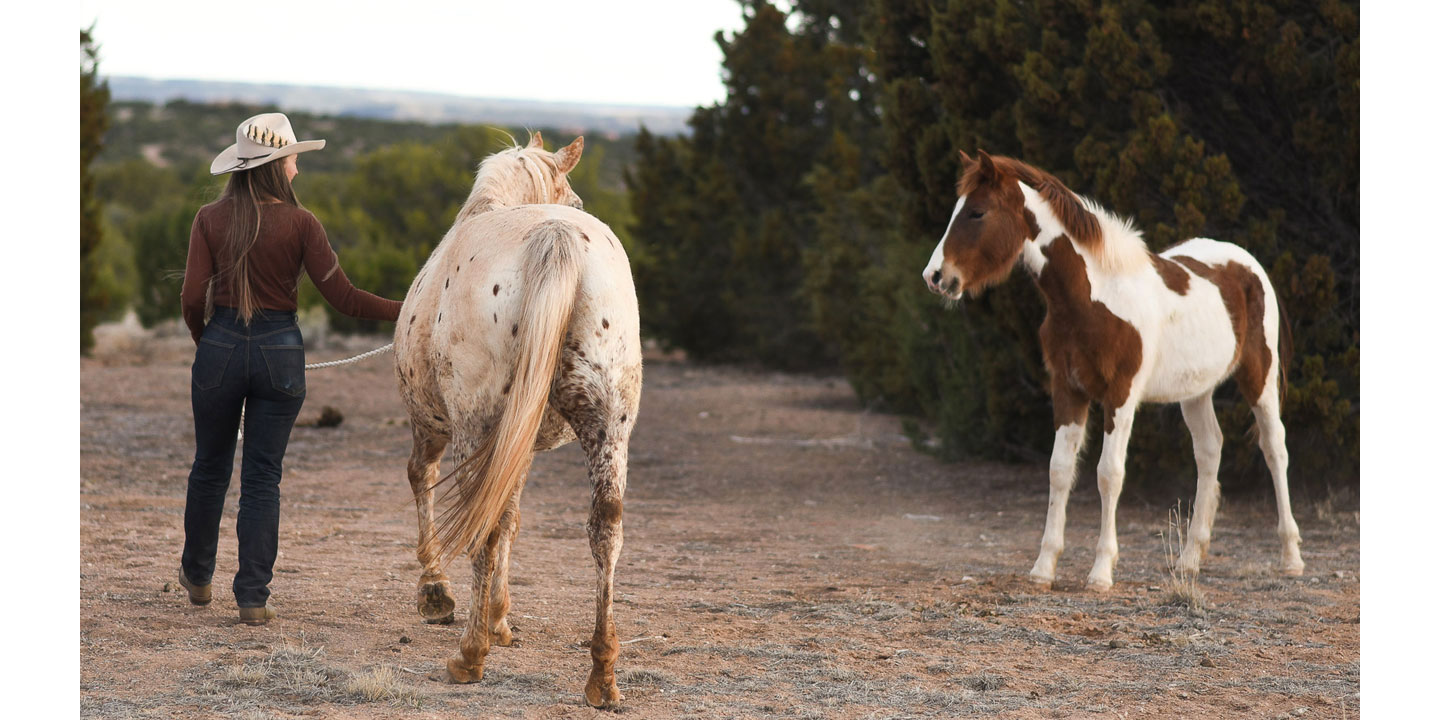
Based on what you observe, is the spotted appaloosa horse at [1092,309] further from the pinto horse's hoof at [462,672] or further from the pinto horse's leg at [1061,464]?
the pinto horse's hoof at [462,672]

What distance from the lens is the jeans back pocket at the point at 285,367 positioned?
188 inches

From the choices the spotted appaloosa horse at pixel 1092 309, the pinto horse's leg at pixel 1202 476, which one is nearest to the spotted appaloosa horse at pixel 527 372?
the spotted appaloosa horse at pixel 1092 309

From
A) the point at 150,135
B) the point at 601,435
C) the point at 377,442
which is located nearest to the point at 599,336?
the point at 601,435

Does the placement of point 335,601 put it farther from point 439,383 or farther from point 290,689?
point 439,383

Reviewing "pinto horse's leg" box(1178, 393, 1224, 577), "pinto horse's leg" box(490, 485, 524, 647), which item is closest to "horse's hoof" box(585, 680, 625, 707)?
"pinto horse's leg" box(490, 485, 524, 647)

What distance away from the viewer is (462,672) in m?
4.24

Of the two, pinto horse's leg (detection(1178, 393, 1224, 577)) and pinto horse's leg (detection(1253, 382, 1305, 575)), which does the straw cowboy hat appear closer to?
pinto horse's leg (detection(1178, 393, 1224, 577))

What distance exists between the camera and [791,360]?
725 inches

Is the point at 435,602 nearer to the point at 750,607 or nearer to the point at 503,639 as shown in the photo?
the point at 503,639

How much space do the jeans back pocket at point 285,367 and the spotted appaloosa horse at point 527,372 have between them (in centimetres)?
71

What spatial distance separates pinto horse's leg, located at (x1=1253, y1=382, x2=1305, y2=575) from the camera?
6.49 meters

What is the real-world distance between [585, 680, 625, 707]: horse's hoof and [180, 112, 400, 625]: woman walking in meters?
1.76

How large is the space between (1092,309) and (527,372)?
3365mm

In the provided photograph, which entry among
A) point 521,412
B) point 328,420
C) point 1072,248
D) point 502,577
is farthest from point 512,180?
point 328,420
